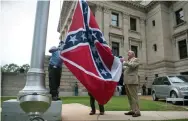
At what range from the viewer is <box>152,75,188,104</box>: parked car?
12961mm

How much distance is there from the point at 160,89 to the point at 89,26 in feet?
37.3

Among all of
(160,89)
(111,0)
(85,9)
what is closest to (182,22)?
(111,0)

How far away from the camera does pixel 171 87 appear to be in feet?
45.5

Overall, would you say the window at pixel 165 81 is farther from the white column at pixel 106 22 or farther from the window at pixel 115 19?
the window at pixel 115 19

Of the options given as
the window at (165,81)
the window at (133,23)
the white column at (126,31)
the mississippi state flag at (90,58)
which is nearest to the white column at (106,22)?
the white column at (126,31)

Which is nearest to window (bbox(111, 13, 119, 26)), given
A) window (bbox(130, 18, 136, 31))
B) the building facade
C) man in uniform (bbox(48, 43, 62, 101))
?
the building facade

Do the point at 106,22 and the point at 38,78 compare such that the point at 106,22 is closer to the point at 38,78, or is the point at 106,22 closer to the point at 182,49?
the point at 182,49

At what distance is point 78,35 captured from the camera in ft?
16.4

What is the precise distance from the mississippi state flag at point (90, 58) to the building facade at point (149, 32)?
79.4ft

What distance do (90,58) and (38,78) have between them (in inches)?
70.7

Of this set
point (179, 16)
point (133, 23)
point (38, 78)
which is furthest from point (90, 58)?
point (133, 23)

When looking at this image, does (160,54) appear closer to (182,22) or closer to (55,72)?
(182,22)

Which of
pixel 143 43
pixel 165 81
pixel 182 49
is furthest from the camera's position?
pixel 143 43

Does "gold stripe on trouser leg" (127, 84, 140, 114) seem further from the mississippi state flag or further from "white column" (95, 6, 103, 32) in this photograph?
"white column" (95, 6, 103, 32)
